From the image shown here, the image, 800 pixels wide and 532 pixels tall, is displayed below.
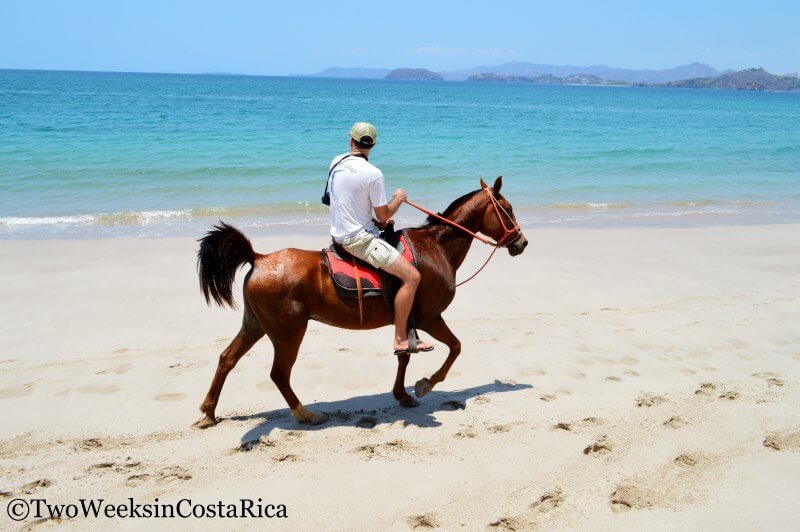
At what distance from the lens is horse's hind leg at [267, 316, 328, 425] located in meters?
5.25

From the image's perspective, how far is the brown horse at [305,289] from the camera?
5180mm

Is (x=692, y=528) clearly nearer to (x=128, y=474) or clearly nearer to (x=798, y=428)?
(x=798, y=428)

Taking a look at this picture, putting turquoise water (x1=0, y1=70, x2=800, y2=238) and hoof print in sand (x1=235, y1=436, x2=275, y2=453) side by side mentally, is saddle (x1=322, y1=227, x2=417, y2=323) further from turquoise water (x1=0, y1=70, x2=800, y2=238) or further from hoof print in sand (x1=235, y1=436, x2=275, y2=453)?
turquoise water (x1=0, y1=70, x2=800, y2=238)

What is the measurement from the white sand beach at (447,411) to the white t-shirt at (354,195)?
5.86ft

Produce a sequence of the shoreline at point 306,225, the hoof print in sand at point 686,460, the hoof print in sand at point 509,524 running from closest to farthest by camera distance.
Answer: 1. the hoof print in sand at point 509,524
2. the hoof print in sand at point 686,460
3. the shoreline at point 306,225

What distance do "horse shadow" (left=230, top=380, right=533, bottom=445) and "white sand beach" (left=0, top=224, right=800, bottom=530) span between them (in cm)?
3

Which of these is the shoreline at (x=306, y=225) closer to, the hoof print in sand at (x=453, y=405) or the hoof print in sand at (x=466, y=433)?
the hoof print in sand at (x=453, y=405)

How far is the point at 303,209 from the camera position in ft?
54.8

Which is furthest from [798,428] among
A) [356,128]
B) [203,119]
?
[203,119]

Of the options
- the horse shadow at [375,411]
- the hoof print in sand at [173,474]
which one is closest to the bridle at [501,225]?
the horse shadow at [375,411]

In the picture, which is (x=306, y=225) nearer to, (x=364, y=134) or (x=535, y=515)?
(x=364, y=134)

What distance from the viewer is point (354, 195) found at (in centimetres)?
511

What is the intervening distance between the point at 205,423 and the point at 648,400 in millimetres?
4089

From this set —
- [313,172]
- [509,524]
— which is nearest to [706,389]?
[509,524]
